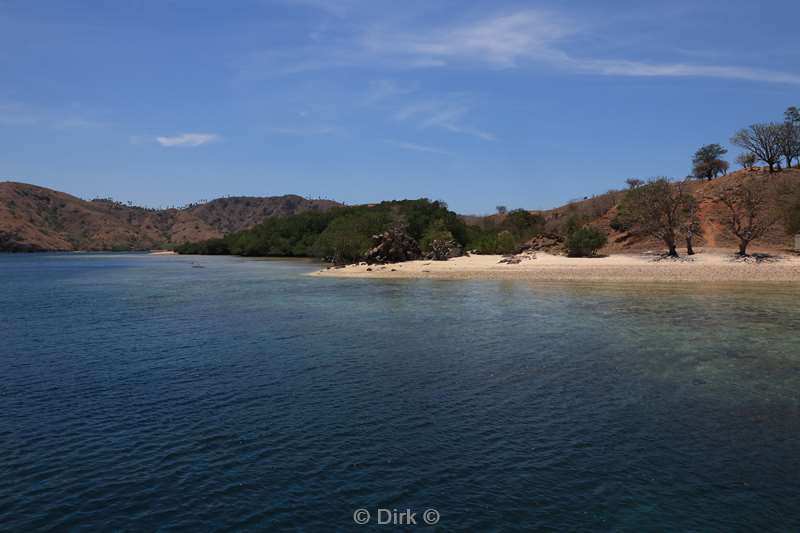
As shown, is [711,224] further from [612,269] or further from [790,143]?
[790,143]

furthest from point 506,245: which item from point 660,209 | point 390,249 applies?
point 660,209

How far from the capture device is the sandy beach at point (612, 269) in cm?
6003

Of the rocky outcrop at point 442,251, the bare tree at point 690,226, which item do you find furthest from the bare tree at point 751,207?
the rocky outcrop at point 442,251

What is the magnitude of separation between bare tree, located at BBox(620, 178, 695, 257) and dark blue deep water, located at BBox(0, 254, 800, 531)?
41.3m

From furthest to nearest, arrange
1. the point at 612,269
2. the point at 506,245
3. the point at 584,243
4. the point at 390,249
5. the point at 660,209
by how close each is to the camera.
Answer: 1. the point at 506,245
2. the point at 390,249
3. the point at 584,243
4. the point at 660,209
5. the point at 612,269

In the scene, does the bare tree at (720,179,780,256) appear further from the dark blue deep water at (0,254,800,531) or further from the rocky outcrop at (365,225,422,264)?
the rocky outcrop at (365,225,422,264)

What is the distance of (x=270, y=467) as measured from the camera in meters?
12.6

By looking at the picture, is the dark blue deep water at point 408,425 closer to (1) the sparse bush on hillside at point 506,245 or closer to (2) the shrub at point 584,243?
(2) the shrub at point 584,243

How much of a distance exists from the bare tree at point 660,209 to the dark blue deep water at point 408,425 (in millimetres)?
41263

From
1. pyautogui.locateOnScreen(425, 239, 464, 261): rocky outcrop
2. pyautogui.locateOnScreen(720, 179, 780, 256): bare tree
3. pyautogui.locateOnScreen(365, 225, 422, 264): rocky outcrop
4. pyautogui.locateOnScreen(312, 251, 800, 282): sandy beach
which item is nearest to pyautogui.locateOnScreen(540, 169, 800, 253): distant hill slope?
pyautogui.locateOnScreen(720, 179, 780, 256): bare tree

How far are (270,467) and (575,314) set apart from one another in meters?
27.3

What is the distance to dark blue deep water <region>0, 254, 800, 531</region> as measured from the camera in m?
10.7

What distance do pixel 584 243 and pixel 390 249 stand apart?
31.0 m

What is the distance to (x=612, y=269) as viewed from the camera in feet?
215
